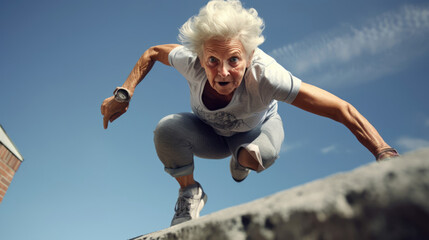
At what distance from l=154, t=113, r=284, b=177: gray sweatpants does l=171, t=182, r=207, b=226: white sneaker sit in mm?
110

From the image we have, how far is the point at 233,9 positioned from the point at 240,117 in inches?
24.6

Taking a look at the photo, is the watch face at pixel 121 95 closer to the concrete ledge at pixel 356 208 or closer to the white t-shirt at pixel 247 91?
the white t-shirt at pixel 247 91

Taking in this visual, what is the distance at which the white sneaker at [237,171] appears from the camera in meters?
2.11

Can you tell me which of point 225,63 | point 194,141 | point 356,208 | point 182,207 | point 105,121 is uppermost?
point 225,63

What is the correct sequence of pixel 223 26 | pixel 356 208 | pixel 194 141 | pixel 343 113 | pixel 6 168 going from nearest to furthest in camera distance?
pixel 356 208
pixel 343 113
pixel 223 26
pixel 194 141
pixel 6 168

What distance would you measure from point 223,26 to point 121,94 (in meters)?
0.80

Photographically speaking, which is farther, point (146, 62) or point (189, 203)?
point (146, 62)

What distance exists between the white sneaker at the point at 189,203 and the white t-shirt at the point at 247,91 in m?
0.42

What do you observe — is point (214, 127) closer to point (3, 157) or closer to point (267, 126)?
point (267, 126)

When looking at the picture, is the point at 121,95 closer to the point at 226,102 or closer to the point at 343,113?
the point at 226,102

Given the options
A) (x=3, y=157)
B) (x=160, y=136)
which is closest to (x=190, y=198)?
(x=160, y=136)

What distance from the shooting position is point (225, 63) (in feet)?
5.58

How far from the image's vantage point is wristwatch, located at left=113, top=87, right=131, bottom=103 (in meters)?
Answer: 2.04

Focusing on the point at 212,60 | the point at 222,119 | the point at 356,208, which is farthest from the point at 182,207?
the point at 356,208
